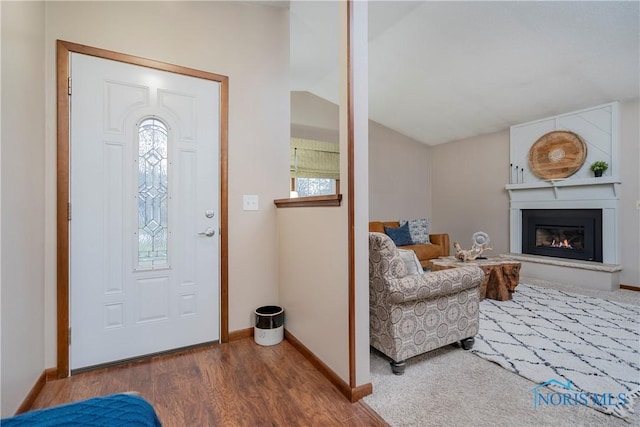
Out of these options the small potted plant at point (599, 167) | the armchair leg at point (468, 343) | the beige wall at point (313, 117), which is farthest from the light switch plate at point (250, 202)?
the small potted plant at point (599, 167)

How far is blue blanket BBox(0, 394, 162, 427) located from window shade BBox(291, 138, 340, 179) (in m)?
4.28

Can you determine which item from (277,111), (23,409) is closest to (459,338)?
(277,111)

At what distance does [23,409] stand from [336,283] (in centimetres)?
170

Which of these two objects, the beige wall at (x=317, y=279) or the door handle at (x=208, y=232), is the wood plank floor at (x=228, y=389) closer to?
the beige wall at (x=317, y=279)

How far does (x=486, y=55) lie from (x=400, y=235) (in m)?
2.77

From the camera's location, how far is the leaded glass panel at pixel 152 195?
80.7 inches

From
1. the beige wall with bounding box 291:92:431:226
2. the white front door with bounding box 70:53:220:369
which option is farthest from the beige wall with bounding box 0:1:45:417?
the beige wall with bounding box 291:92:431:226

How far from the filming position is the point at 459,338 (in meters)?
2.07

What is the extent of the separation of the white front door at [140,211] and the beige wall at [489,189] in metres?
4.88

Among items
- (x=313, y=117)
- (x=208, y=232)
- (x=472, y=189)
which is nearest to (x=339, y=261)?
(x=208, y=232)

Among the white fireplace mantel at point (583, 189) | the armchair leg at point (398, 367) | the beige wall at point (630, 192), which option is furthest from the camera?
the white fireplace mantel at point (583, 189)

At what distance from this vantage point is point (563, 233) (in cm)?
442

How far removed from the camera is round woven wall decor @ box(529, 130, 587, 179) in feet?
13.6

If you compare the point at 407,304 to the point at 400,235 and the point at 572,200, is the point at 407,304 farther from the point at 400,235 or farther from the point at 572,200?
the point at 572,200
